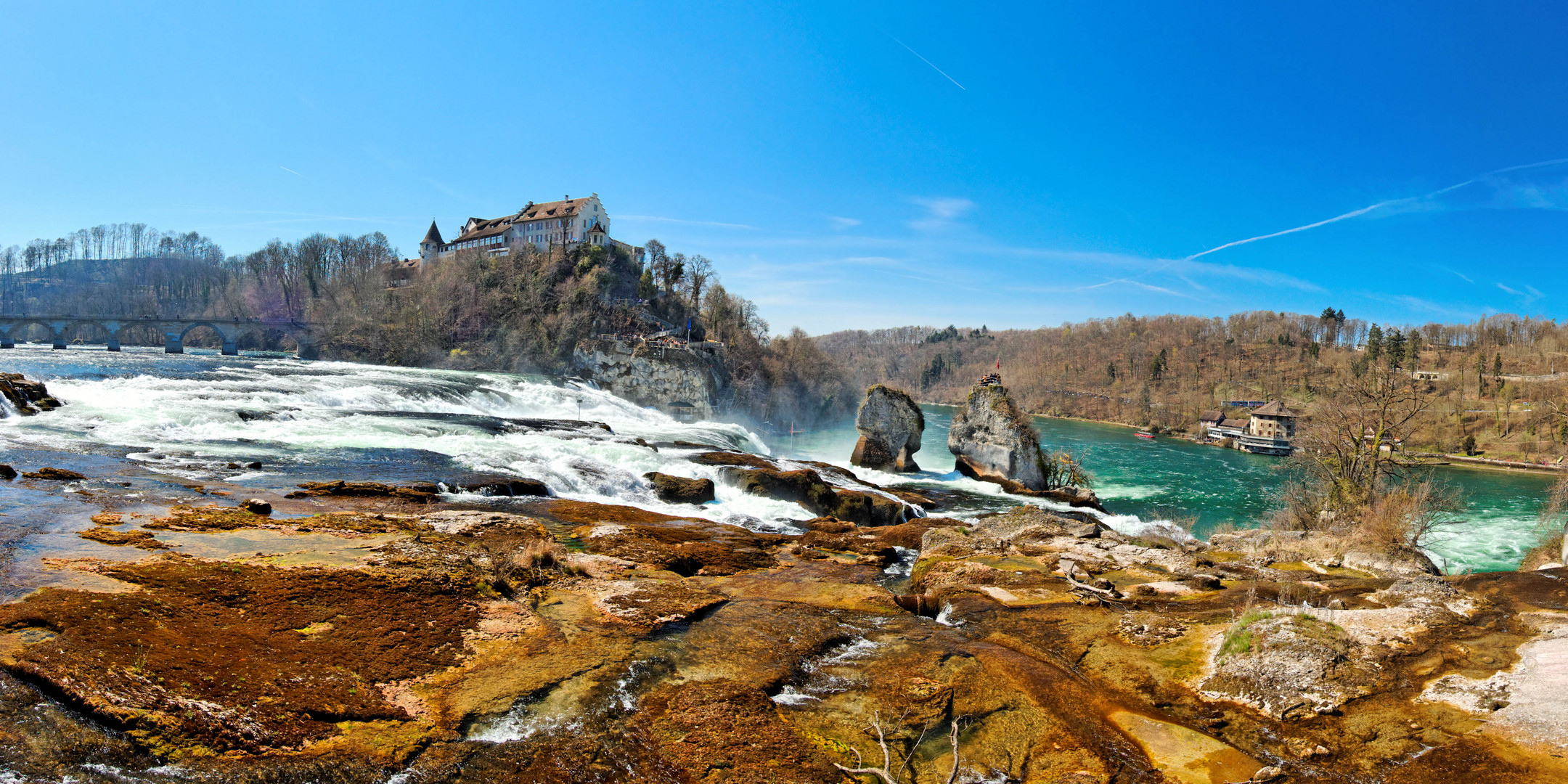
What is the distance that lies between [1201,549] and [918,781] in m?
16.4

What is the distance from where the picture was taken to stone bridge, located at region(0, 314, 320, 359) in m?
65.9

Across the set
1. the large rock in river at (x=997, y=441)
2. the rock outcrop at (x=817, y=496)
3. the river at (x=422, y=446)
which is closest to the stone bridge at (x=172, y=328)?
the river at (x=422, y=446)

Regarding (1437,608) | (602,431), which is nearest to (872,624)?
(1437,608)

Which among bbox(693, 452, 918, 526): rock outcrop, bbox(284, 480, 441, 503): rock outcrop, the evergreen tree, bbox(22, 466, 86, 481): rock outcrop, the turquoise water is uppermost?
the evergreen tree

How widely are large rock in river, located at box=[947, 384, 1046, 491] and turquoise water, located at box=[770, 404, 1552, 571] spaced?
1.85 meters

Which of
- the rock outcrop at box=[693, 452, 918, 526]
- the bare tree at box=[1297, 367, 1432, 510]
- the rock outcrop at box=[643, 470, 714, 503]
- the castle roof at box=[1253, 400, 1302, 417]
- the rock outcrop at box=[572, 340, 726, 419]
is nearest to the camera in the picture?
the rock outcrop at box=[643, 470, 714, 503]

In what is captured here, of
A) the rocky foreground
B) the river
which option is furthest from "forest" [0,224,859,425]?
the rocky foreground

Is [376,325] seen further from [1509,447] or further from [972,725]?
[1509,447]

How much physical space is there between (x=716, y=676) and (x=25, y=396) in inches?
1196

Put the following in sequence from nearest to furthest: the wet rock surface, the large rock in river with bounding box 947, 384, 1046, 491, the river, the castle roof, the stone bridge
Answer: the wet rock surface
the river
the large rock in river with bounding box 947, 384, 1046, 491
the stone bridge
the castle roof

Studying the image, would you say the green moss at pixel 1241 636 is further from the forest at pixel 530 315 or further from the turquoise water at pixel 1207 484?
the forest at pixel 530 315

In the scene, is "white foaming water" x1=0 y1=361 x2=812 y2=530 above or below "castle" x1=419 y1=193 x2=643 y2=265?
below

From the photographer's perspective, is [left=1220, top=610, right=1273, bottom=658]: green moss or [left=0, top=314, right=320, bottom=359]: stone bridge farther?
[left=0, top=314, right=320, bottom=359]: stone bridge

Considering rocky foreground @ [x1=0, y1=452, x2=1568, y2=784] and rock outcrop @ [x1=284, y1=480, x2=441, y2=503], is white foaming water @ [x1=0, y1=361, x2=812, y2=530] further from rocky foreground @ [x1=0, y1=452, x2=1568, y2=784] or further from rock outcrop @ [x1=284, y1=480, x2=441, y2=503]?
rocky foreground @ [x1=0, y1=452, x2=1568, y2=784]
